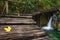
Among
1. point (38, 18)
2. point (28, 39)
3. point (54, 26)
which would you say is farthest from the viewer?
point (38, 18)

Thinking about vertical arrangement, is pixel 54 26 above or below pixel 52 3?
below

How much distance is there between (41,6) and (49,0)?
2.24 ft

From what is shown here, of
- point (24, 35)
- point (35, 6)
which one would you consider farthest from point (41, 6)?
point (24, 35)

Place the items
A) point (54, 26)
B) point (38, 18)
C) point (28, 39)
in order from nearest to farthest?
point (28, 39), point (54, 26), point (38, 18)

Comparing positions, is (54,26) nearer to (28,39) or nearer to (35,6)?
(35,6)

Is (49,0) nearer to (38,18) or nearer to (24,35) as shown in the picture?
(38,18)

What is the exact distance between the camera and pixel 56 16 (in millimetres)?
11492

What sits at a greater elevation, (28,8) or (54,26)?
(28,8)

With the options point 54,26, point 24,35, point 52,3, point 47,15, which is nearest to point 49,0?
point 52,3

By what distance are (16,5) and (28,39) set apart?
7.90 metres

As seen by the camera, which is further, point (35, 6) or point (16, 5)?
point (35, 6)

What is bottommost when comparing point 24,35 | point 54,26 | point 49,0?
point 54,26

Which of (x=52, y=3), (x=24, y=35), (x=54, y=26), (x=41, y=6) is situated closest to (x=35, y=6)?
(x=41, y=6)

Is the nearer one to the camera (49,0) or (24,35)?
(24,35)
